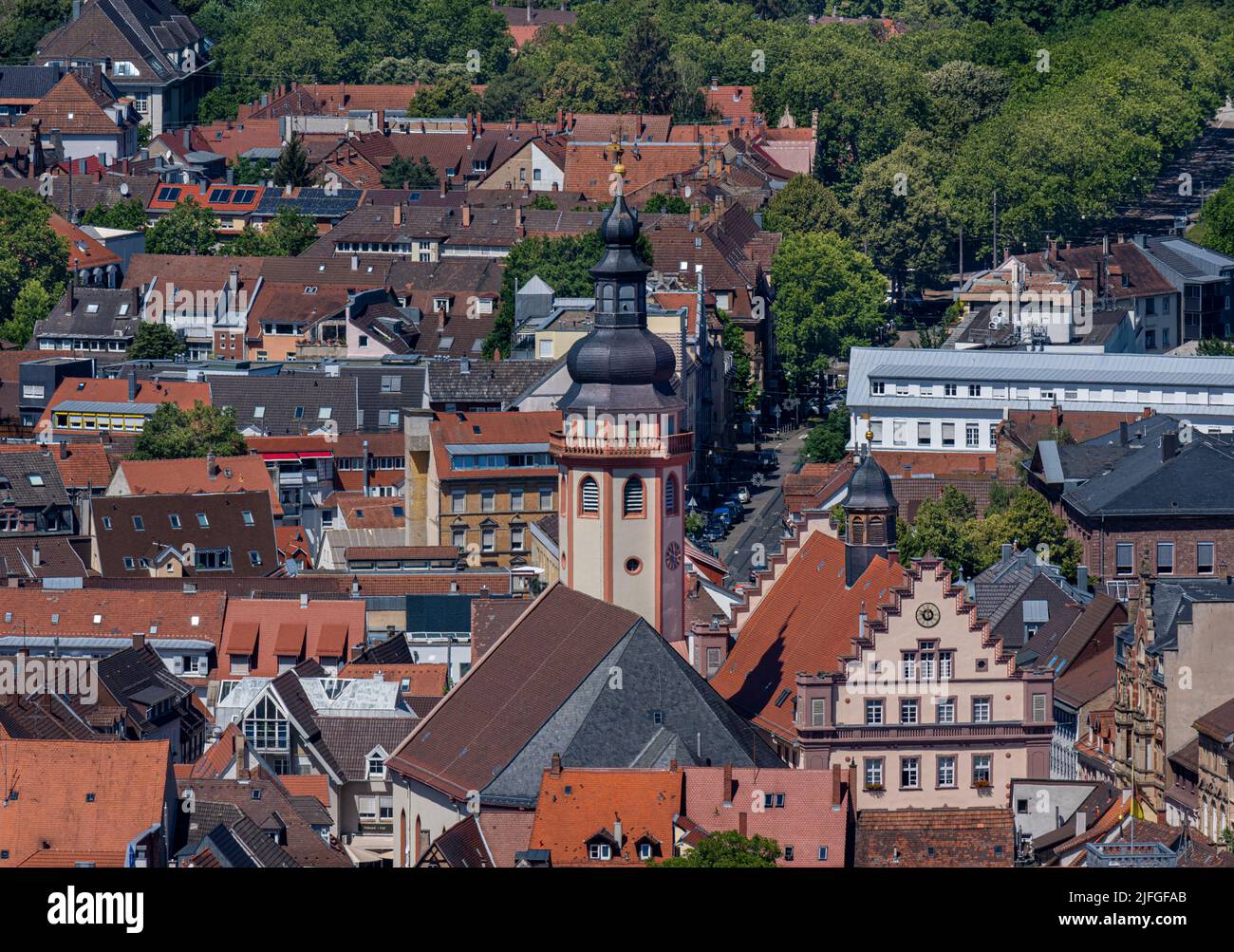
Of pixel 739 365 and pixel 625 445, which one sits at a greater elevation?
pixel 625 445

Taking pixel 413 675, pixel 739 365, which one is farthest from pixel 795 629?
pixel 739 365

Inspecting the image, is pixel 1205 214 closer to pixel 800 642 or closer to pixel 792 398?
pixel 792 398

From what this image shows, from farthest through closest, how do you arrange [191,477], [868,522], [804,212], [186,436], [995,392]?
[804,212] → [995,392] → [186,436] → [191,477] → [868,522]

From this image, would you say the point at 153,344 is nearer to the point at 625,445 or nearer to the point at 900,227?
the point at 900,227

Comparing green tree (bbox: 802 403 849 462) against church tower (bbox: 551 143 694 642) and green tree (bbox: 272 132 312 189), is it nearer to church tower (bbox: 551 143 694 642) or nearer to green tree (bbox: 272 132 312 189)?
church tower (bbox: 551 143 694 642)

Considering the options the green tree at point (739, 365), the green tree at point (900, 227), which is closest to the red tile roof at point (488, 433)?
→ the green tree at point (739, 365)

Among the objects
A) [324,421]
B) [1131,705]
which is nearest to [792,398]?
[324,421]
